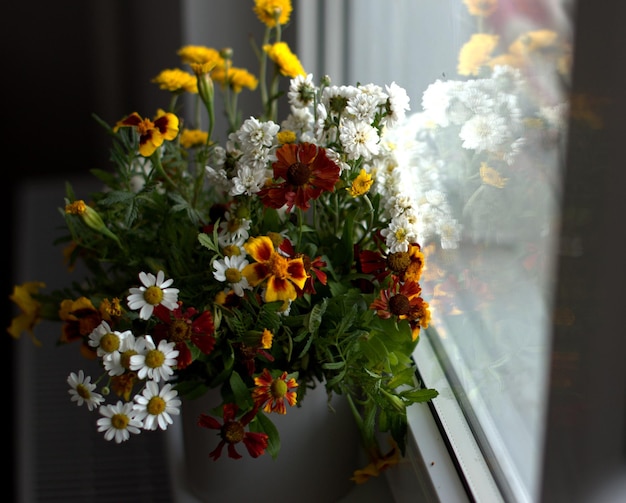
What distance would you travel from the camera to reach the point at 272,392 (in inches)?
26.5

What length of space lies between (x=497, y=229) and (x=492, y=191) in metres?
0.03

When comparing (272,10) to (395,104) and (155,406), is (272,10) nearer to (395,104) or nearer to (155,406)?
(395,104)

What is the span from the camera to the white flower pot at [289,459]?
80 cm

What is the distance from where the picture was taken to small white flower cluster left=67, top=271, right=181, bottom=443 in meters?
0.66

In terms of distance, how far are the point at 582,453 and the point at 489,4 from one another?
0.36 m

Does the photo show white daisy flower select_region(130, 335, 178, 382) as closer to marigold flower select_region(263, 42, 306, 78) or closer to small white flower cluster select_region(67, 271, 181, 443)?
small white flower cluster select_region(67, 271, 181, 443)

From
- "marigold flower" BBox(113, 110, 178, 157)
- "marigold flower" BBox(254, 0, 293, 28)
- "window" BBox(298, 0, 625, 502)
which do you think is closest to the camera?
"window" BBox(298, 0, 625, 502)

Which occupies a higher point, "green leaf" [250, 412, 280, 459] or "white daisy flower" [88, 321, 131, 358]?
"white daisy flower" [88, 321, 131, 358]

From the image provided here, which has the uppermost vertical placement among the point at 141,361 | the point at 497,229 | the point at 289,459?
the point at 497,229

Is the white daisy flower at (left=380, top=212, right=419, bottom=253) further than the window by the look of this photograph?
Yes

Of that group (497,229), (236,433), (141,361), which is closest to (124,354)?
(141,361)

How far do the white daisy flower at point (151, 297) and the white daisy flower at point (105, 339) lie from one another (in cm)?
2

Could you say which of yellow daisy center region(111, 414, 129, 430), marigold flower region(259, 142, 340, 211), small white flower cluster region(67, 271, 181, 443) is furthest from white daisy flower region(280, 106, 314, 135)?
yellow daisy center region(111, 414, 129, 430)

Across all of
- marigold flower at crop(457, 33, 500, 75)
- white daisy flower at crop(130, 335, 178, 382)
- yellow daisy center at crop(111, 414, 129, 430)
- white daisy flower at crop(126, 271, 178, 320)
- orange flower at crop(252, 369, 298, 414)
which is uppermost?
marigold flower at crop(457, 33, 500, 75)
